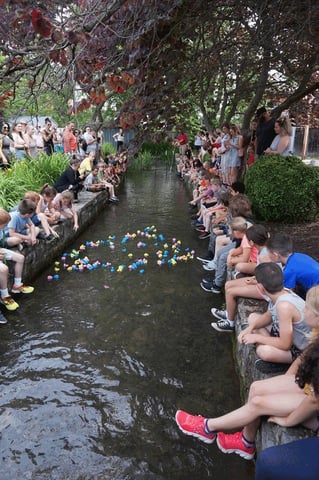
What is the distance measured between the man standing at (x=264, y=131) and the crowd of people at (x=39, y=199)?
2.96 m

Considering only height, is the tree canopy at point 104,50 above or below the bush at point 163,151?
above

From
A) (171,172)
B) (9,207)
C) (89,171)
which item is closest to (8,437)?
(9,207)

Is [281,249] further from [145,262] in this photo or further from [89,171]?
[89,171]

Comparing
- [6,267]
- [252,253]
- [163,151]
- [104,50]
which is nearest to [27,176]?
[6,267]

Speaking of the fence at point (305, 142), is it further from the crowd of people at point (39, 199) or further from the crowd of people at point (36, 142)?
the crowd of people at point (36, 142)

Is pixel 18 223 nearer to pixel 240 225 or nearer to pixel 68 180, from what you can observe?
pixel 240 225

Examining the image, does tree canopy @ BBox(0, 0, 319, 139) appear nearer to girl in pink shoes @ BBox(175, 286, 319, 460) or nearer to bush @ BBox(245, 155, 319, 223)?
girl in pink shoes @ BBox(175, 286, 319, 460)

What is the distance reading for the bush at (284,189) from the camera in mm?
6699

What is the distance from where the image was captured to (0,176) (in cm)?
707

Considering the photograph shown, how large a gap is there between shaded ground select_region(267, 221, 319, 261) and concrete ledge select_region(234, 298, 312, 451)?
1.97 metres

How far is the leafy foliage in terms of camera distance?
6820mm

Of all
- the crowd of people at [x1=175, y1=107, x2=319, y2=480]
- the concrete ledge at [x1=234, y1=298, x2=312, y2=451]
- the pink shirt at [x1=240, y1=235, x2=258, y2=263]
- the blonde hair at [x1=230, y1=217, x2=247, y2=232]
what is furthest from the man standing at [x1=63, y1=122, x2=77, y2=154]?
the concrete ledge at [x1=234, y1=298, x2=312, y2=451]

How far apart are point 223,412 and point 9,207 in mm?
5018

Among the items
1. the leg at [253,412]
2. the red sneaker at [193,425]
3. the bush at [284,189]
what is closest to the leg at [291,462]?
the leg at [253,412]
